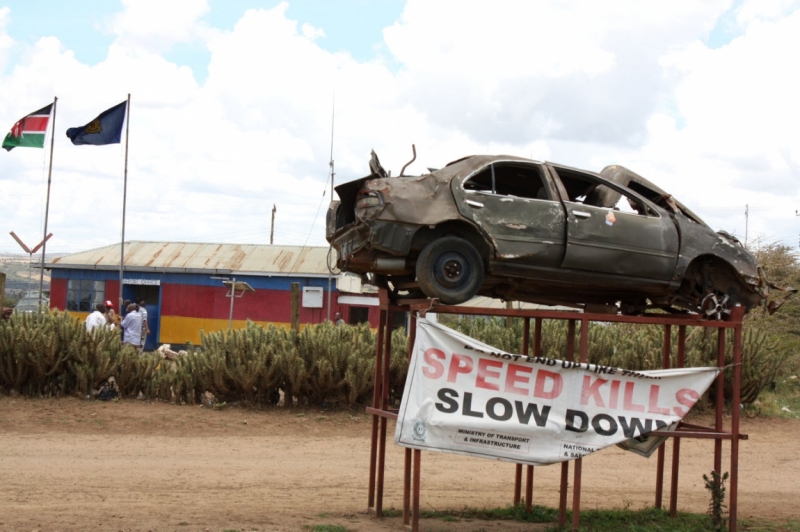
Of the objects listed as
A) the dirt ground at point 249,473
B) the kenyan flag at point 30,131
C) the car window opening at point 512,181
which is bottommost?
the dirt ground at point 249,473

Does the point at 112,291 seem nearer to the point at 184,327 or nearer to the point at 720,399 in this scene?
the point at 184,327

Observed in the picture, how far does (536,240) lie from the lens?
7465 mm

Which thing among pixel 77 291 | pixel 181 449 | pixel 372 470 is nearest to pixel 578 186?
pixel 372 470

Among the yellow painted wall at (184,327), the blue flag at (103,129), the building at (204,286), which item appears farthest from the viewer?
the yellow painted wall at (184,327)

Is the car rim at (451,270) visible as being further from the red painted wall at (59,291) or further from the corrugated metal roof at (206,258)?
the red painted wall at (59,291)

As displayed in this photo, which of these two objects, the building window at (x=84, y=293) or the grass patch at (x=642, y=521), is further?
the building window at (x=84, y=293)

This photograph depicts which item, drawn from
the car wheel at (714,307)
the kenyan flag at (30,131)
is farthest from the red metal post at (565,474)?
the kenyan flag at (30,131)

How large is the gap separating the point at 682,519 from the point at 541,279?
301cm

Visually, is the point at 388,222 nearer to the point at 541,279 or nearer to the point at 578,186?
the point at 541,279

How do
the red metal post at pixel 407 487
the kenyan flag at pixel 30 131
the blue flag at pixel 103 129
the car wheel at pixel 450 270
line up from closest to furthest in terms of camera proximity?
the car wheel at pixel 450 270
the red metal post at pixel 407 487
the blue flag at pixel 103 129
the kenyan flag at pixel 30 131

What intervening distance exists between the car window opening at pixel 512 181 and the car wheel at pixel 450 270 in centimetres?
84

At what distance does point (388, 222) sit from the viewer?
7219 millimetres

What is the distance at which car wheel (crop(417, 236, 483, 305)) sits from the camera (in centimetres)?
718

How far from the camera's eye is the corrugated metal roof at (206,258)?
29.5 m
